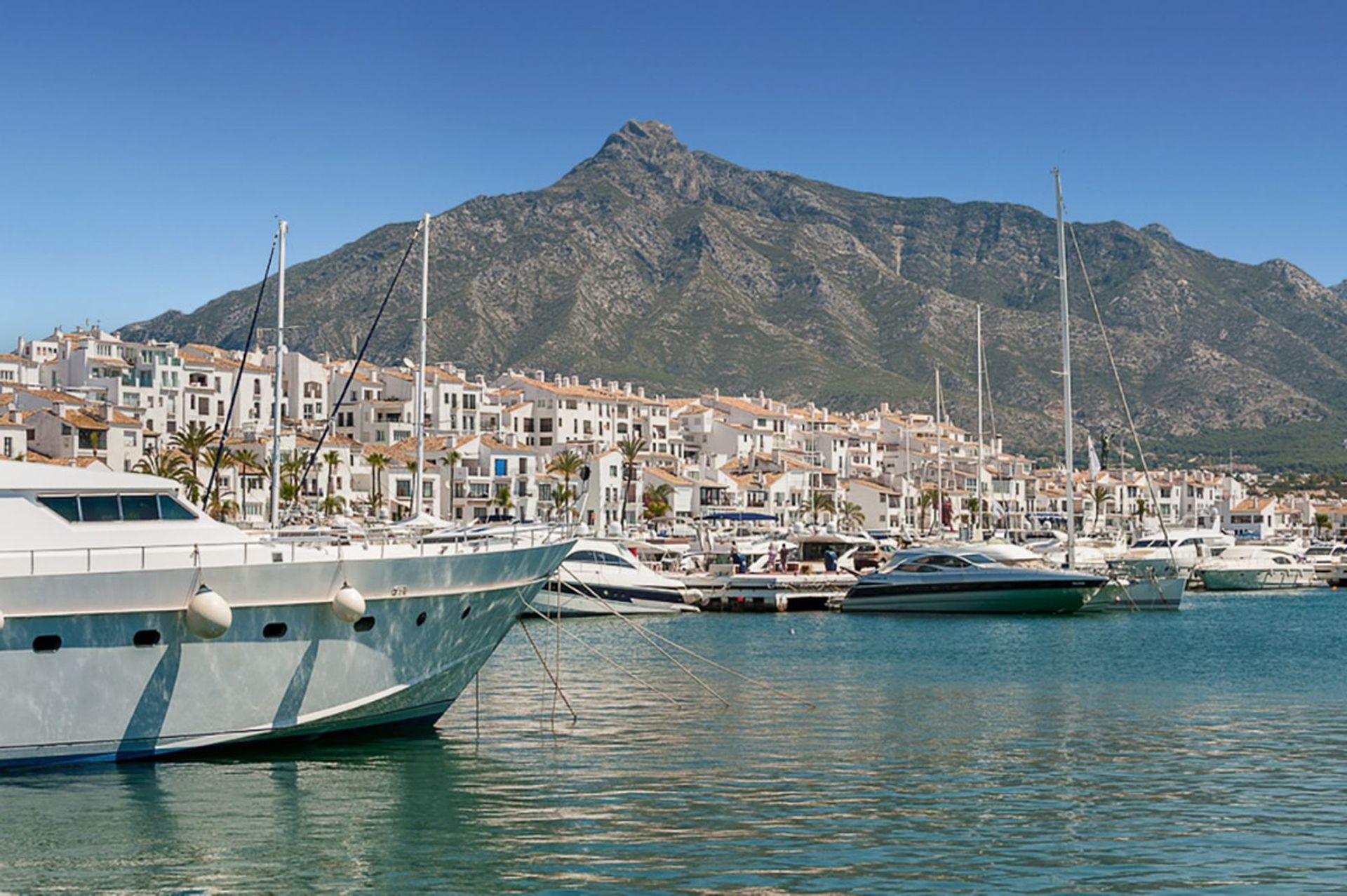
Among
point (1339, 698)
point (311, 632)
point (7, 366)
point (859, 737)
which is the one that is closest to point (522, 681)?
point (859, 737)

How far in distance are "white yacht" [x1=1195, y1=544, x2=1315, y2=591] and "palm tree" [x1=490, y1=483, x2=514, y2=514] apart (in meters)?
46.3

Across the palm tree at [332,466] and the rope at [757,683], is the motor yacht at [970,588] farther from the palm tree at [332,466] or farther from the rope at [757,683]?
the palm tree at [332,466]

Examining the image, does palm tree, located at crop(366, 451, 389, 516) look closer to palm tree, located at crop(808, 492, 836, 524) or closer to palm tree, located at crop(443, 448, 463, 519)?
palm tree, located at crop(443, 448, 463, 519)

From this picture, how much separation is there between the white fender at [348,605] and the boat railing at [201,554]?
0.49 meters

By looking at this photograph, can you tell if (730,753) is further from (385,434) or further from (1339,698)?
(385,434)

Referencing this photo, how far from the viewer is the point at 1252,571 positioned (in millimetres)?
85250

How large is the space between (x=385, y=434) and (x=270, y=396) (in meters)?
8.88

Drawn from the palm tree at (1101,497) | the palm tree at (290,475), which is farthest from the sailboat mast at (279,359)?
the palm tree at (1101,497)

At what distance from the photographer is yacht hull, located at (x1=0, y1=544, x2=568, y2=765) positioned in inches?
788

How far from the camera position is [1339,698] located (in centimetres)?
3231

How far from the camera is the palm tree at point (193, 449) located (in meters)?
84.4

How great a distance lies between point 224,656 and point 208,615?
0.96 m

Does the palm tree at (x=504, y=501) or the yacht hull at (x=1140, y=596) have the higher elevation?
the palm tree at (x=504, y=501)

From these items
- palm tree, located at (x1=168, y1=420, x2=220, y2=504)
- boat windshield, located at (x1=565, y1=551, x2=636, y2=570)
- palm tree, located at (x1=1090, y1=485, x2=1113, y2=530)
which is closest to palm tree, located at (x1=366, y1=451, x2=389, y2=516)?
palm tree, located at (x1=168, y1=420, x2=220, y2=504)
